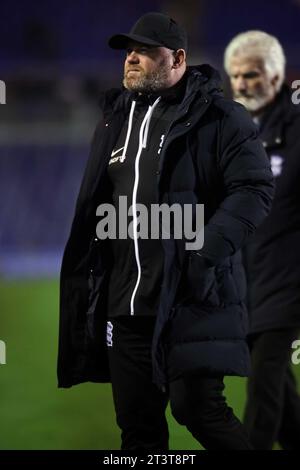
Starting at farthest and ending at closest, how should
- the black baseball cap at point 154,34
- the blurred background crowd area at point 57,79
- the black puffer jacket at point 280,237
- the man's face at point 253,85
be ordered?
1. the blurred background crowd area at point 57,79
2. the man's face at point 253,85
3. the black puffer jacket at point 280,237
4. the black baseball cap at point 154,34

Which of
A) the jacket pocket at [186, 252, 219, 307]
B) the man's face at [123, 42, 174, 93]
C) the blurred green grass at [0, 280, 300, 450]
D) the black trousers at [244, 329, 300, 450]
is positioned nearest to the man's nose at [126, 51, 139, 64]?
the man's face at [123, 42, 174, 93]

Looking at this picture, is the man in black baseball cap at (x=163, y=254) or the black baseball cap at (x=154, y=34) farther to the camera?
the black baseball cap at (x=154, y=34)

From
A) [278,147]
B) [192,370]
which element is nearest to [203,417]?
[192,370]

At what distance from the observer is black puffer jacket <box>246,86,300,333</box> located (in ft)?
14.9

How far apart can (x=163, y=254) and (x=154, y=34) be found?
0.80 meters

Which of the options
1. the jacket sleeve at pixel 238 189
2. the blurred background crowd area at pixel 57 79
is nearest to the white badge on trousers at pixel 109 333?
Answer: the jacket sleeve at pixel 238 189

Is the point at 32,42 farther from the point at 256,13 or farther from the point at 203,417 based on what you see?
the point at 203,417

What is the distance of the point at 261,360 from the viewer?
4.40m

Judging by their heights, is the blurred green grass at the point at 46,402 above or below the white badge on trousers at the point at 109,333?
below

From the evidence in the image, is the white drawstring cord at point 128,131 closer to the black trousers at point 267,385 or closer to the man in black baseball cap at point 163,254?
the man in black baseball cap at point 163,254

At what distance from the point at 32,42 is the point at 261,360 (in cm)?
1657

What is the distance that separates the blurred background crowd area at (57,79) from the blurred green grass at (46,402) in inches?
188

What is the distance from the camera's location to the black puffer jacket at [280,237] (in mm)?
4527

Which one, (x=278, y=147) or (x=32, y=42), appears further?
(x=32, y=42)
